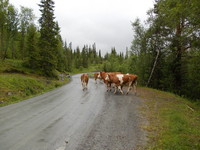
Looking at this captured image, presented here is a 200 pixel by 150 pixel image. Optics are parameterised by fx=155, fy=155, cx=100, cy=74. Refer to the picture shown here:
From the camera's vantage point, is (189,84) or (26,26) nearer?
(189,84)

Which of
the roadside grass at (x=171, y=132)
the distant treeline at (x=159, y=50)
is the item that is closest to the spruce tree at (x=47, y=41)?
the distant treeline at (x=159, y=50)

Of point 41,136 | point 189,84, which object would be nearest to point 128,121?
point 41,136

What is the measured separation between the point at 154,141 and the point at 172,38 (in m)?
16.6

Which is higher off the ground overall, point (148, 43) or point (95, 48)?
point (95, 48)

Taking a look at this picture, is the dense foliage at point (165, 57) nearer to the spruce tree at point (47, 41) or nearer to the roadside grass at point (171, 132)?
the roadside grass at point (171, 132)

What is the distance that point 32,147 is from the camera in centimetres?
445

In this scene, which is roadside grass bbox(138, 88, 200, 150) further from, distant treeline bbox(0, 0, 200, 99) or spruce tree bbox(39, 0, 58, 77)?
spruce tree bbox(39, 0, 58, 77)

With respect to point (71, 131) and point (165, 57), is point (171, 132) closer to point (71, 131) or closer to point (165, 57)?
point (71, 131)

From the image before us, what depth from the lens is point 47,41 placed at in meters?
26.1

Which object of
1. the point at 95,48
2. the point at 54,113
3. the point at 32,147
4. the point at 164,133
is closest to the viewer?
the point at 32,147

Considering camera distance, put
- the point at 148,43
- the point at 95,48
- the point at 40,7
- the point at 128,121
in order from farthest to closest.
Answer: the point at 95,48 → the point at 40,7 → the point at 148,43 → the point at 128,121

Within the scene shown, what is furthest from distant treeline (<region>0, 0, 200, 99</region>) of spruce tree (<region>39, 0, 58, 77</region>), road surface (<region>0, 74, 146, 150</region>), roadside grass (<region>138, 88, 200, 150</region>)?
road surface (<region>0, 74, 146, 150</region>)

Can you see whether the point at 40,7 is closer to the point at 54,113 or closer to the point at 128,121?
the point at 54,113

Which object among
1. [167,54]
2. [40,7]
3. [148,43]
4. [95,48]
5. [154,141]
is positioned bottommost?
[154,141]
